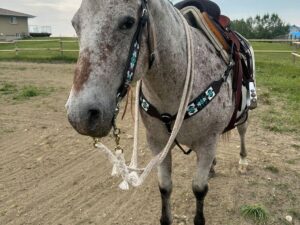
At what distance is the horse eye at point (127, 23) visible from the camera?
174 cm

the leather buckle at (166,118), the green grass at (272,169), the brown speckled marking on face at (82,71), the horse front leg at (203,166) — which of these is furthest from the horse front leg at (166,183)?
the green grass at (272,169)

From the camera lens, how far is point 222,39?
10.2ft

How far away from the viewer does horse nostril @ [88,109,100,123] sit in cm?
159

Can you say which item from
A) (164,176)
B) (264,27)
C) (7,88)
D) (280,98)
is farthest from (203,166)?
(264,27)

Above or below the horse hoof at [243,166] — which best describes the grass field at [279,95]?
above

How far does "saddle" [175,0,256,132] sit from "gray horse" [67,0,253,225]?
0.32ft

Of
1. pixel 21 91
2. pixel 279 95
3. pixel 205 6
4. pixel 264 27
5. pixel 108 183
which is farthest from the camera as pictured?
pixel 264 27

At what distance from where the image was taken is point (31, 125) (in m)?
6.26

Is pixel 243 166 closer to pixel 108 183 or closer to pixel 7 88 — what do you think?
pixel 108 183

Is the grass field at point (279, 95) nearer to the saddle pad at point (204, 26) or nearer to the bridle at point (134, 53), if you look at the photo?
the saddle pad at point (204, 26)

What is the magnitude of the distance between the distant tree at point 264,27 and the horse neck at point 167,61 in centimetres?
5885

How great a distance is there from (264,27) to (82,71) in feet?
224

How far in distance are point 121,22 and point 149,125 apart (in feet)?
3.88

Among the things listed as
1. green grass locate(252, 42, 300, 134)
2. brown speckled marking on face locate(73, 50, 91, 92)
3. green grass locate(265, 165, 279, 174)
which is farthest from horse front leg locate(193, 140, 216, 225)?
green grass locate(252, 42, 300, 134)
